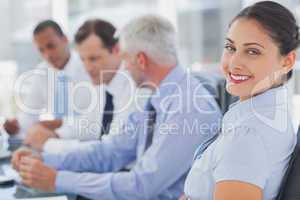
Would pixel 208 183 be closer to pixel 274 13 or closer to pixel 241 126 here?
pixel 241 126

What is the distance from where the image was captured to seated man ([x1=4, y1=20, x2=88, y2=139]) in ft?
7.73

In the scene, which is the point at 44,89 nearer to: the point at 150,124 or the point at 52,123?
the point at 52,123

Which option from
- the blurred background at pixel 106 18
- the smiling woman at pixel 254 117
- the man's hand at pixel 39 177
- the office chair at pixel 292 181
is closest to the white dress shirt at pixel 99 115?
the man's hand at pixel 39 177

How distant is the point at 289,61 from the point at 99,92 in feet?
4.02

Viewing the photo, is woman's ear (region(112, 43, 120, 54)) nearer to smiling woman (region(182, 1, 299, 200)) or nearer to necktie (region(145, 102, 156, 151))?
necktie (region(145, 102, 156, 151))

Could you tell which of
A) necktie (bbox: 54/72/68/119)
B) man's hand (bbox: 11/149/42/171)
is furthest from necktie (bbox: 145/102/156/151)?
necktie (bbox: 54/72/68/119)

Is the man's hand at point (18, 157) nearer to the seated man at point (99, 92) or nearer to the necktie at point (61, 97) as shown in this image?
the seated man at point (99, 92)

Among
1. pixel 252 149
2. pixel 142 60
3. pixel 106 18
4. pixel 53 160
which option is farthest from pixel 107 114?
pixel 106 18

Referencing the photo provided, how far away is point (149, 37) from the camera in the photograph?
1.73 m

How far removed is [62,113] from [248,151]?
159 centimetres

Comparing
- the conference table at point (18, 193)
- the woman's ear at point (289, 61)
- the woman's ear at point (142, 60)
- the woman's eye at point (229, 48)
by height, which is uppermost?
the woman's eye at point (229, 48)

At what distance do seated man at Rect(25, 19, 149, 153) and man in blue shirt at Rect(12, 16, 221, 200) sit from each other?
0.44 ft

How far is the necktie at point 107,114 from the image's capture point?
208 centimetres

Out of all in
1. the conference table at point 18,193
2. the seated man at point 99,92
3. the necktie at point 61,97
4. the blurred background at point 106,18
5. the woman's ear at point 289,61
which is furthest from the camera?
the blurred background at point 106,18
